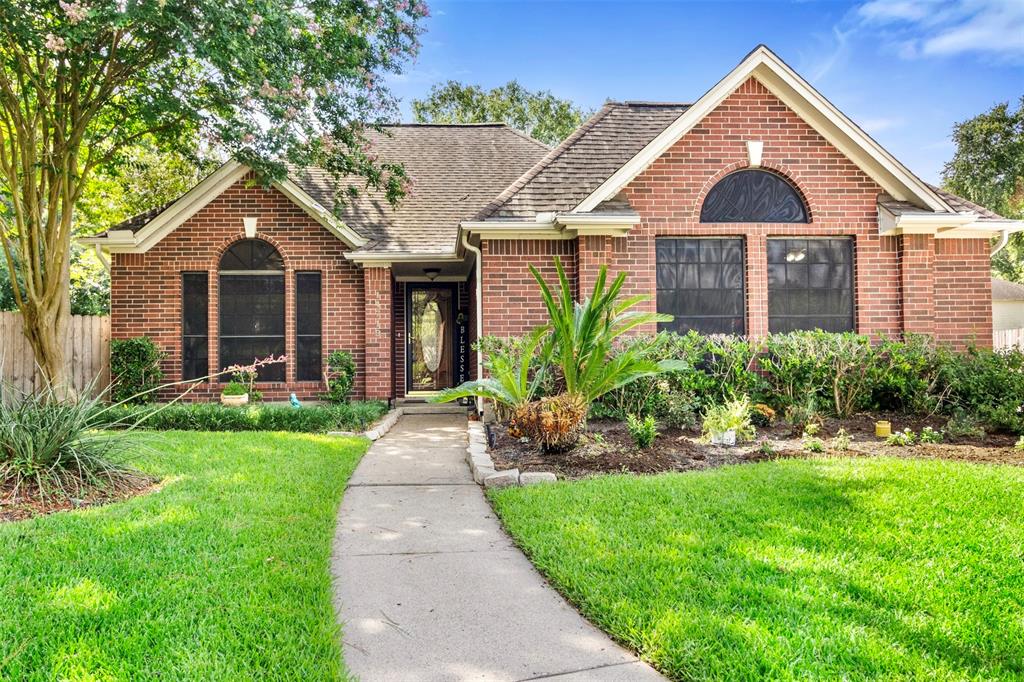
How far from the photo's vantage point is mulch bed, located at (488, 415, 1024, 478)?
19.1ft

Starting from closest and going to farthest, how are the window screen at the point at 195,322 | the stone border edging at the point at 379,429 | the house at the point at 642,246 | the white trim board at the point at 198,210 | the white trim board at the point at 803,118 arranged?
1. the stone border edging at the point at 379,429
2. the white trim board at the point at 803,118
3. the house at the point at 642,246
4. the white trim board at the point at 198,210
5. the window screen at the point at 195,322

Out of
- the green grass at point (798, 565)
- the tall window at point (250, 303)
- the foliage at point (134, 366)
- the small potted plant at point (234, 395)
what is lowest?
the green grass at point (798, 565)

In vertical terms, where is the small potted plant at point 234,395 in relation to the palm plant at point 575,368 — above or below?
below

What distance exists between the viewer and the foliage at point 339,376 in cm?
1062

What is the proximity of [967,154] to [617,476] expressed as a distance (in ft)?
88.3

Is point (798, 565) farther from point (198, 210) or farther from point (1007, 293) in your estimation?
point (1007, 293)

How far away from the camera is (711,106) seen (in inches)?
354

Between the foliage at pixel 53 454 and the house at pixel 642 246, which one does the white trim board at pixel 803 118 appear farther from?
the foliage at pixel 53 454

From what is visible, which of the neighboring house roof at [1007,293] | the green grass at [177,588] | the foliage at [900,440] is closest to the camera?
the green grass at [177,588]

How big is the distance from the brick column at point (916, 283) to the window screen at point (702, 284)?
257cm

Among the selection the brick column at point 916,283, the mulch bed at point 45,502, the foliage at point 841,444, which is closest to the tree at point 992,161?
the brick column at point 916,283

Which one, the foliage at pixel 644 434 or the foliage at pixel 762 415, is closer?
the foliage at pixel 644 434

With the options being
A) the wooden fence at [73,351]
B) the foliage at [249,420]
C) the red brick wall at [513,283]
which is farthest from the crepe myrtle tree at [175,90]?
the red brick wall at [513,283]

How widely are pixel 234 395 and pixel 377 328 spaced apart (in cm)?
277
